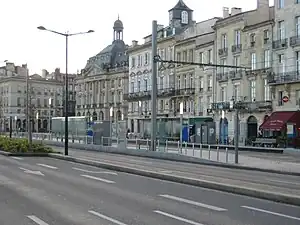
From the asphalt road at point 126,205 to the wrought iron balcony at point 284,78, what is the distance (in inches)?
1544

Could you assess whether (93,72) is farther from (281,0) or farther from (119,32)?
(281,0)

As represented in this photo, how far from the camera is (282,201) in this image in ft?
44.5

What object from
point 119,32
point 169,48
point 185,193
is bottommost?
point 185,193

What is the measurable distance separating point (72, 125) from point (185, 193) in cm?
4049

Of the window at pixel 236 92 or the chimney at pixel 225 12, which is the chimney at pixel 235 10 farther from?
the window at pixel 236 92

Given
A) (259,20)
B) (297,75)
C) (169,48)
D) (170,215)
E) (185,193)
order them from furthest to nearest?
(169,48) < (259,20) < (297,75) < (185,193) < (170,215)

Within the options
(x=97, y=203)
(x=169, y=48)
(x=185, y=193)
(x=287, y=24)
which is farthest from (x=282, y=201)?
(x=169, y=48)

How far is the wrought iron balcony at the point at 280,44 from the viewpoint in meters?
56.8

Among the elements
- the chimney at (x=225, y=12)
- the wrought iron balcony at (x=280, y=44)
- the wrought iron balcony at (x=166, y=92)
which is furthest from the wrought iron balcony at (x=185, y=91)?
the wrought iron balcony at (x=280, y=44)

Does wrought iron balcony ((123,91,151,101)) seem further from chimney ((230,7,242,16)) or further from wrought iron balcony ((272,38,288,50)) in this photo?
wrought iron balcony ((272,38,288,50))

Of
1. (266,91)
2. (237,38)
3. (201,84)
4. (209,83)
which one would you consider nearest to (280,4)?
(237,38)

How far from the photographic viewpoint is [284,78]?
56.1 metres

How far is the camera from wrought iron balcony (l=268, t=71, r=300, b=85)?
2152 inches

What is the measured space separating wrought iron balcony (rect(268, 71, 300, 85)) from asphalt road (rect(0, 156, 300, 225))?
129 feet
